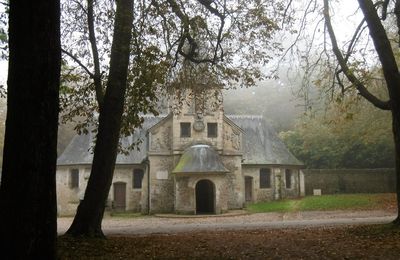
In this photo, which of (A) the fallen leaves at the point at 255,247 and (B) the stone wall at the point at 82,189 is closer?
(A) the fallen leaves at the point at 255,247

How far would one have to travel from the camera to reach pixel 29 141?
17.9 ft

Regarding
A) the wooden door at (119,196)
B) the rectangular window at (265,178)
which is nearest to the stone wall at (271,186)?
the rectangular window at (265,178)

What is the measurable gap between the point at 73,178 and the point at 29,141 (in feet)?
100

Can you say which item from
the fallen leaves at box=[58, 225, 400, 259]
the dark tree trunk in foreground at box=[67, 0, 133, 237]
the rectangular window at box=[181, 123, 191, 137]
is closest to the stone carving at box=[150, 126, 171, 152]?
the rectangular window at box=[181, 123, 191, 137]

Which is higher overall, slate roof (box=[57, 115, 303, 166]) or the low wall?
slate roof (box=[57, 115, 303, 166])

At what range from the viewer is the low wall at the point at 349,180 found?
36.3 meters

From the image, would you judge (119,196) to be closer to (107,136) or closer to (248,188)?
(248,188)

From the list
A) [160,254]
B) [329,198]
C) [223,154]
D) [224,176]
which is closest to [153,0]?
[160,254]

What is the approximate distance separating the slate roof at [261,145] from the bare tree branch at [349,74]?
70.4ft

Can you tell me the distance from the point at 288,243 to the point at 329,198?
21137mm

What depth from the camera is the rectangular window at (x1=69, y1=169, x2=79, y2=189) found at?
34.5 m

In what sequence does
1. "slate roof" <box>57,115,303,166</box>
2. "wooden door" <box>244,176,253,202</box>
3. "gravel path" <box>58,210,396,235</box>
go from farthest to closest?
"wooden door" <box>244,176,253,202</box>
"slate roof" <box>57,115,303,166</box>
"gravel path" <box>58,210,396,235</box>

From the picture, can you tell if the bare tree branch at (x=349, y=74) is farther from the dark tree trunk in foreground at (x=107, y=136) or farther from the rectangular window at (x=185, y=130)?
the rectangular window at (x=185, y=130)

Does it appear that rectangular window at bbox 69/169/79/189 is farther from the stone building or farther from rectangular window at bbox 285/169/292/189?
rectangular window at bbox 285/169/292/189
